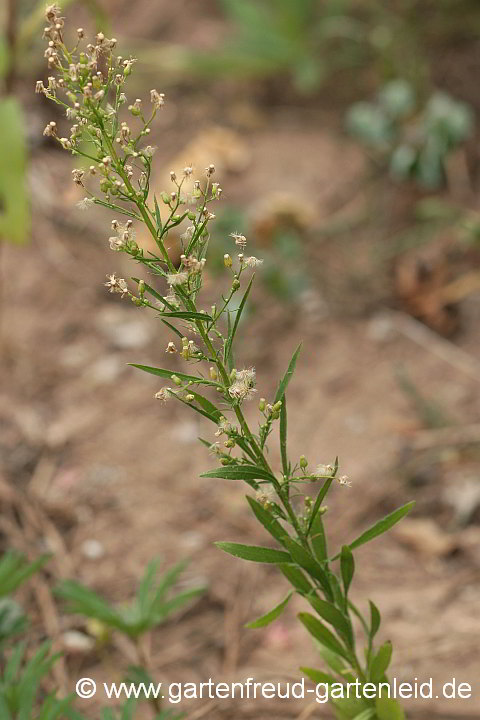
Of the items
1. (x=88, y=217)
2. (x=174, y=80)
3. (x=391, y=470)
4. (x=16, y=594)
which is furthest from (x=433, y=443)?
(x=174, y=80)

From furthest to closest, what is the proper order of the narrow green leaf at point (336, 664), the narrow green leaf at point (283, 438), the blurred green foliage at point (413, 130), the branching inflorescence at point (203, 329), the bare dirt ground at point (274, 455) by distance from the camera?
the blurred green foliage at point (413, 130) → the bare dirt ground at point (274, 455) → the narrow green leaf at point (336, 664) → the narrow green leaf at point (283, 438) → the branching inflorescence at point (203, 329)

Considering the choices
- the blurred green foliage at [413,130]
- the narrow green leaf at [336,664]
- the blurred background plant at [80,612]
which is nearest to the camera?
the narrow green leaf at [336,664]

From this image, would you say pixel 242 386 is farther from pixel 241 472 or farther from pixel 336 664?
pixel 336 664

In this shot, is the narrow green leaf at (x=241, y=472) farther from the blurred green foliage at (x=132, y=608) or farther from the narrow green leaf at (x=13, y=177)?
the narrow green leaf at (x=13, y=177)

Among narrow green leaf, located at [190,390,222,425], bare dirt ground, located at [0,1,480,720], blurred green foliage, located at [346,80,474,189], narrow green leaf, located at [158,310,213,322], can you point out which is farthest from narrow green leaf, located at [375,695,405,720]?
blurred green foliage, located at [346,80,474,189]

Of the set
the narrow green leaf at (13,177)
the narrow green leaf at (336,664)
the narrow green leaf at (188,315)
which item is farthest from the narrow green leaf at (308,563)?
the narrow green leaf at (13,177)

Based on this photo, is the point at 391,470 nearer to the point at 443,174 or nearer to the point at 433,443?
the point at 433,443

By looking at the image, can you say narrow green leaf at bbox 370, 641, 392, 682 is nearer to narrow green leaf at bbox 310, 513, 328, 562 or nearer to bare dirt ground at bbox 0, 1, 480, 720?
narrow green leaf at bbox 310, 513, 328, 562
